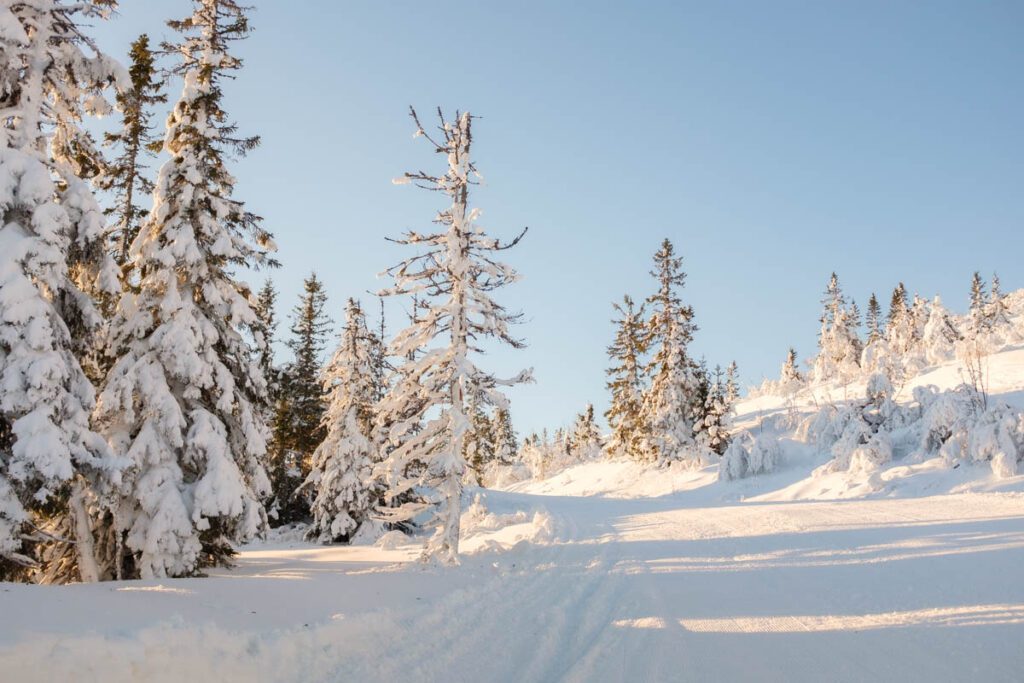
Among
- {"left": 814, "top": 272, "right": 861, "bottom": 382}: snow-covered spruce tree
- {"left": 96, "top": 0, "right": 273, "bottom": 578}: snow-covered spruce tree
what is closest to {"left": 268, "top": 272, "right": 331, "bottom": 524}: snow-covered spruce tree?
{"left": 96, "top": 0, "right": 273, "bottom": 578}: snow-covered spruce tree

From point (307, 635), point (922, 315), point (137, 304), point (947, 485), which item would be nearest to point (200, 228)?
point (137, 304)

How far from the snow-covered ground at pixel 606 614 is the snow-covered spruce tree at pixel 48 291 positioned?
2.54m

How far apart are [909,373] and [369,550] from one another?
4419 centimetres

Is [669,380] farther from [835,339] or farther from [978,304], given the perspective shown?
[978,304]

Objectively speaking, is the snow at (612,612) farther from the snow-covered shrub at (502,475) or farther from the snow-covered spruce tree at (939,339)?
the snow-covered shrub at (502,475)

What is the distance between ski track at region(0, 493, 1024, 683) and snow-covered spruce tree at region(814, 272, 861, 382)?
58.1m

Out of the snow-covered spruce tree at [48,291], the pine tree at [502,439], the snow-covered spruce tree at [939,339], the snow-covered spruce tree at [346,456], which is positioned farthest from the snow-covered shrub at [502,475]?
the snow-covered spruce tree at [48,291]

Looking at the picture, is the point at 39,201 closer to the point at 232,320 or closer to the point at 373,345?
the point at 232,320

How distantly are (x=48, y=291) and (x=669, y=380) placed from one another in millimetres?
33890

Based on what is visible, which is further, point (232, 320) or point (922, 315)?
point (922, 315)

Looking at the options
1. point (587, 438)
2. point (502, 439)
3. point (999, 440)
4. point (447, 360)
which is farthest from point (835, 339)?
point (447, 360)

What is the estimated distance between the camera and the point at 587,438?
77.0 metres

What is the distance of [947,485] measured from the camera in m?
18.2

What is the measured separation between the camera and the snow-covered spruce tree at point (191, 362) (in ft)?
39.0
